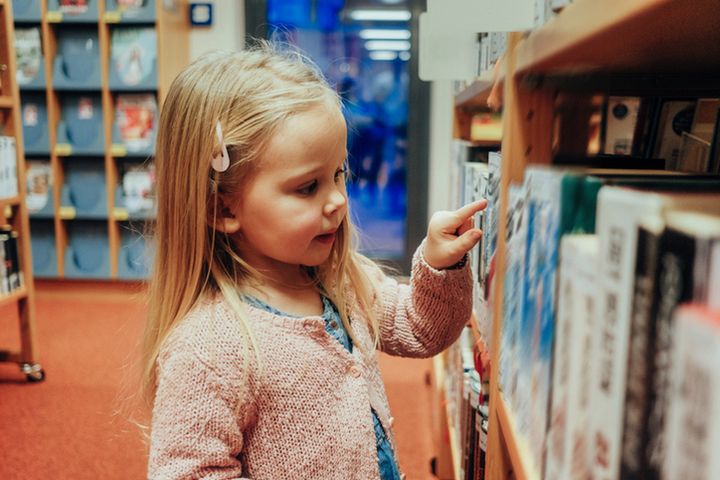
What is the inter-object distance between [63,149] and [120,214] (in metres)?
0.48

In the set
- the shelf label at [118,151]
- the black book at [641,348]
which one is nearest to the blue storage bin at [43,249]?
the shelf label at [118,151]

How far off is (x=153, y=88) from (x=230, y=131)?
3.06 metres

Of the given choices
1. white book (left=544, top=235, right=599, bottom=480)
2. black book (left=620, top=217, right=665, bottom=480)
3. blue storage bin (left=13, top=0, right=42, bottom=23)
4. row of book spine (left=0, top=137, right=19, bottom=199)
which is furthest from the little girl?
blue storage bin (left=13, top=0, right=42, bottom=23)

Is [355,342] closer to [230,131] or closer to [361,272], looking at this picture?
[361,272]

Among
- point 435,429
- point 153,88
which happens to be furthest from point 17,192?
point 435,429

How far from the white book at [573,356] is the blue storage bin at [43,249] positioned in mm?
3972

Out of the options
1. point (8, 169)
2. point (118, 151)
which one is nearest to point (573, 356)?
point (8, 169)

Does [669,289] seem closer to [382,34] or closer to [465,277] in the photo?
[465,277]

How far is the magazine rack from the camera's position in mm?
3752

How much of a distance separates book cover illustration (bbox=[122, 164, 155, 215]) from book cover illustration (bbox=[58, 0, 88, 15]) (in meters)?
0.91

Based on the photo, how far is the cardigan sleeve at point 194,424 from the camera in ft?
2.77

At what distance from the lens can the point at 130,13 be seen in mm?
3729

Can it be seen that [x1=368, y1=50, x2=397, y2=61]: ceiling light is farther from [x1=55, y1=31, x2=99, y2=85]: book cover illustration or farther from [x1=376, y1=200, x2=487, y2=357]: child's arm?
[x1=376, y1=200, x2=487, y2=357]: child's arm

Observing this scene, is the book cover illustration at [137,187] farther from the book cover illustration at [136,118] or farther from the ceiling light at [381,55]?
the ceiling light at [381,55]
